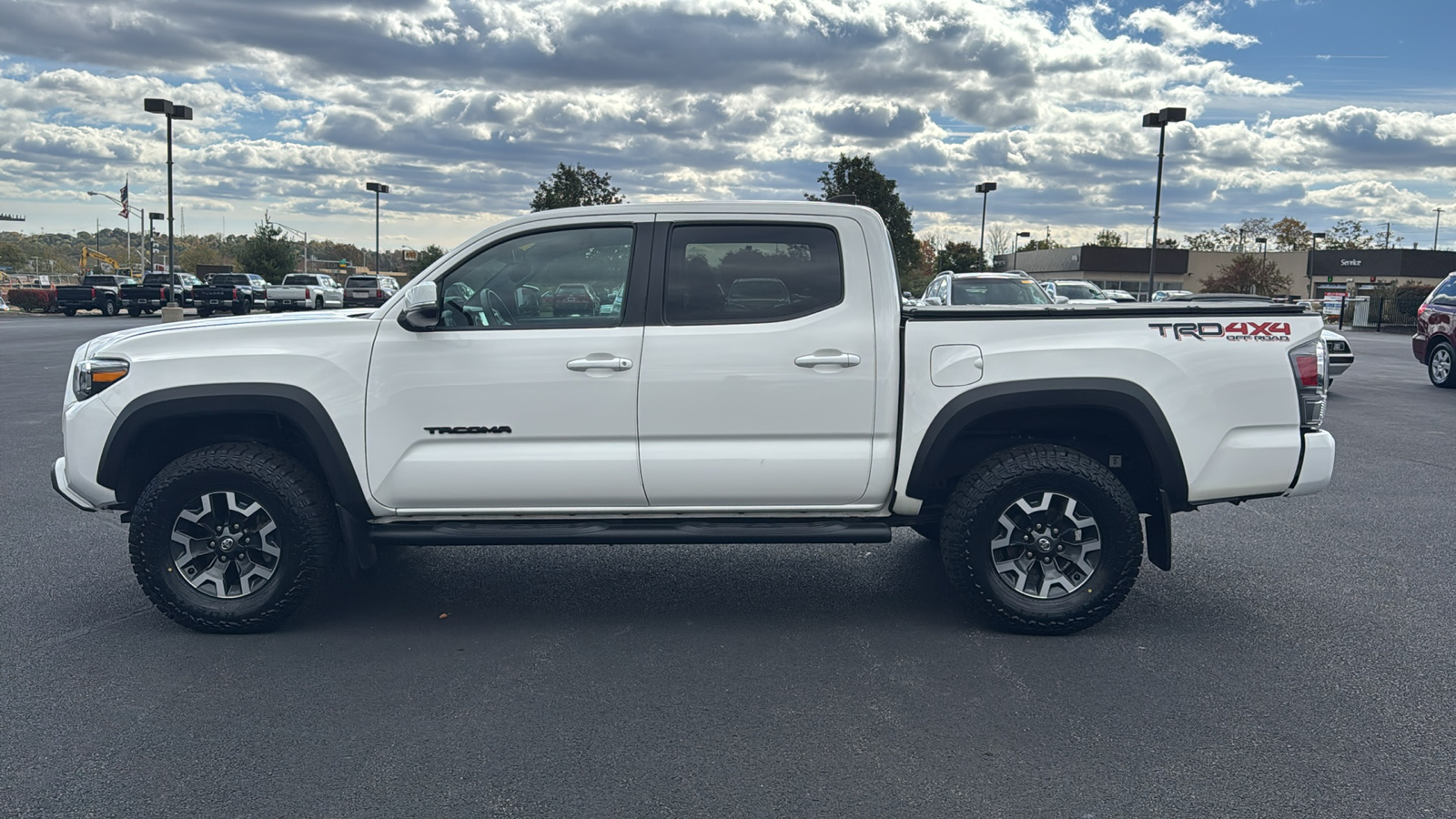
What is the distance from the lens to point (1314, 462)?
4836 millimetres

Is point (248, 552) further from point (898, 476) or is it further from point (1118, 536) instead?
point (1118, 536)

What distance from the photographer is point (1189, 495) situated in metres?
4.87

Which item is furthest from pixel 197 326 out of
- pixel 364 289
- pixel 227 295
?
pixel 364 289

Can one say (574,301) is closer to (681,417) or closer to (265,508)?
(681,417)

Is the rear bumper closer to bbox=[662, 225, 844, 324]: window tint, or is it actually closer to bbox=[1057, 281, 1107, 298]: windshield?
bbox=[662, 225, 844, 324]: window tint

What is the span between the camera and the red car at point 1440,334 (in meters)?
16.2

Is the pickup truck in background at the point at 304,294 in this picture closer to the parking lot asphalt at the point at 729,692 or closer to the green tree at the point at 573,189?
the green tree at the point at 573,189

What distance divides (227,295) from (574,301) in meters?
39.1

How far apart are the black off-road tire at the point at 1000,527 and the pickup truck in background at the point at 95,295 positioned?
147 ft

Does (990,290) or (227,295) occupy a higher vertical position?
(990,290)

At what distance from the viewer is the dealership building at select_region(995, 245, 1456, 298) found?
253 ft

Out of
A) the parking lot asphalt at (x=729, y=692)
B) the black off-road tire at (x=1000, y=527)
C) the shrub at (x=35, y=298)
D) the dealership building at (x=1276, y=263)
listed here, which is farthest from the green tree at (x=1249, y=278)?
the black off-road tire at (x=1000, y=527)

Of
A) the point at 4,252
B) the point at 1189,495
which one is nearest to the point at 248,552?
A: the point at 1189,495

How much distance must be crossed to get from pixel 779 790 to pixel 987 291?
15058 millimetres
